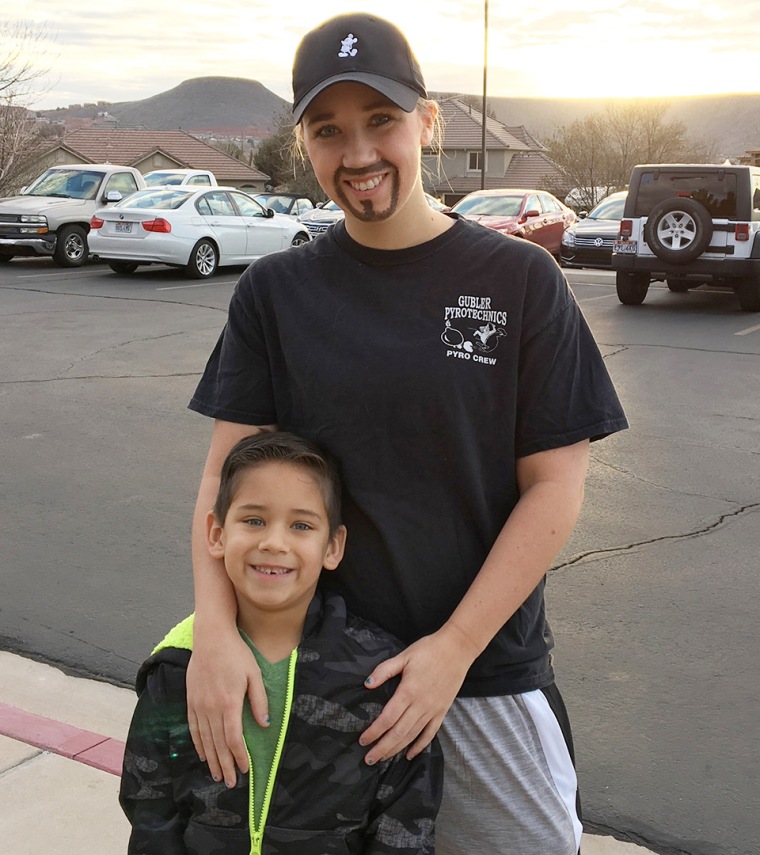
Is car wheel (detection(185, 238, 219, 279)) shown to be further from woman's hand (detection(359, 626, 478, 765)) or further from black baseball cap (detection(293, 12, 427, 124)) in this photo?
woman's hand (detection(359, 626, 478, 765))

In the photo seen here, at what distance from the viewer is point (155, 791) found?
175 centimetres

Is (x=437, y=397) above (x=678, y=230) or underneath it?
above

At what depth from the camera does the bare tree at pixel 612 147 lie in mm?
60344

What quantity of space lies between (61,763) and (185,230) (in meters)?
13.4

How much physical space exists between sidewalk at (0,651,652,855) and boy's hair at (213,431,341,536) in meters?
1.34

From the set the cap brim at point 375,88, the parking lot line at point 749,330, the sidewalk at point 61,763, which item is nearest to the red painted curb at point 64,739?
the sidewalk at point 61,763

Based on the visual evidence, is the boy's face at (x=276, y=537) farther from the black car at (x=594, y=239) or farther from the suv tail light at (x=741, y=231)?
the black car at (x=594, y=239)

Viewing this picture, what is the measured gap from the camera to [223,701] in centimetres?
169

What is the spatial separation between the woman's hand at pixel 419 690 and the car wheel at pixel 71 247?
16.8 meters

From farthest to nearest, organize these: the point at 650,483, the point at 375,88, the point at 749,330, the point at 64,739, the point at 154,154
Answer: the point at 154,154 < the point at 749,330 < the point at 650,483 < the point at 64,739 < the point at 375,88

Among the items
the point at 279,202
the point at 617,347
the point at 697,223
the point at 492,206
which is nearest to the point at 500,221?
the point at 492,206

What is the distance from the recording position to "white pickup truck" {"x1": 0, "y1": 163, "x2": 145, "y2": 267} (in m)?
17.0

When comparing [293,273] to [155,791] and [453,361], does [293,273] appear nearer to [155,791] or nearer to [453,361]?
[453,361]

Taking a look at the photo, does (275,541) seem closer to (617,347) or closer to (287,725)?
(287,725)
